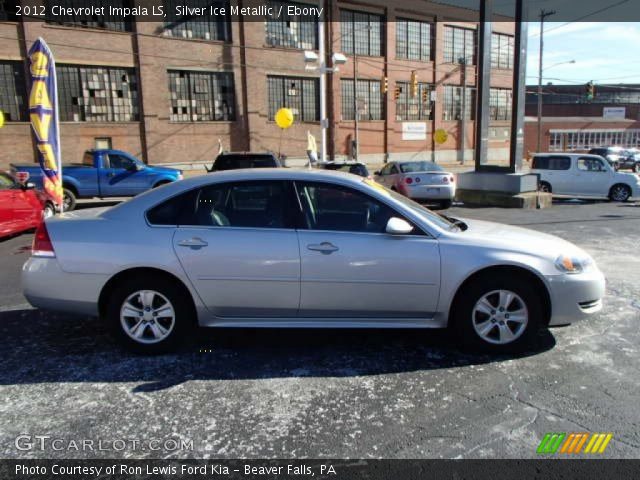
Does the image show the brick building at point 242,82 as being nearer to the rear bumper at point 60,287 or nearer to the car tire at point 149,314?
the rear bumper at point 60,287

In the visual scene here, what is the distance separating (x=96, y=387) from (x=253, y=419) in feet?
4.19

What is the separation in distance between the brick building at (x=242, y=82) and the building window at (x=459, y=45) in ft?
0.43

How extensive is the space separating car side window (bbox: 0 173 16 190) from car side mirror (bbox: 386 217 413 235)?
8.48 meters

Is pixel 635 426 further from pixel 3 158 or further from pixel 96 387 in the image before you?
pixel 3 158

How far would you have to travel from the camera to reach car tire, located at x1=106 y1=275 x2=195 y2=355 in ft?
13.6

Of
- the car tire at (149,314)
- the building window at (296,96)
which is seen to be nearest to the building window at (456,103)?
the building window at (296,96)

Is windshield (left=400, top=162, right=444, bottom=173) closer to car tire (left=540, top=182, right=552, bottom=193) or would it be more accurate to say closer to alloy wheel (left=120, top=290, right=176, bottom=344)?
car tire (left=540, top=182, right=552, bottom=193)

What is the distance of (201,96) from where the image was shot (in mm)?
29922

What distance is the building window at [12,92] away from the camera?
957 inches

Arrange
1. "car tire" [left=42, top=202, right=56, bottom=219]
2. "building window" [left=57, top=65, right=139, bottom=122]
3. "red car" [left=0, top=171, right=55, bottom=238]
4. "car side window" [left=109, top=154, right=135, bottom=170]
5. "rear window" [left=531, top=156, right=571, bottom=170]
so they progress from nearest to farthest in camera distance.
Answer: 1. "red car" [left=0, top=171, right=55, bottom=238]
2. "car tire" [left=42, top=202, right=56, bottom=219]
3. "car side window" [left=109, top=154, right=135, bottom=170]
4. "rear window" [left=531, top=156, right=571, bottom=170]
5. "building window" [left=57, top=65, right=139, bottom=122]

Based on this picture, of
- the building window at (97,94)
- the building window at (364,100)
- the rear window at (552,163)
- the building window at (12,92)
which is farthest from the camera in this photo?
the building window at (364,100)

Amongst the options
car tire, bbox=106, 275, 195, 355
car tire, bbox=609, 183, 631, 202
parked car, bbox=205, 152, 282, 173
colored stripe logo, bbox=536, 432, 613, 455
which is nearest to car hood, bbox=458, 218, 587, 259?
colored stripe logo, bbox=536, 432, 613, 455

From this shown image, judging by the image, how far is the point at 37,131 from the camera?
9805 millimetres

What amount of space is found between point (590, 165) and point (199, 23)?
22.5 metres
